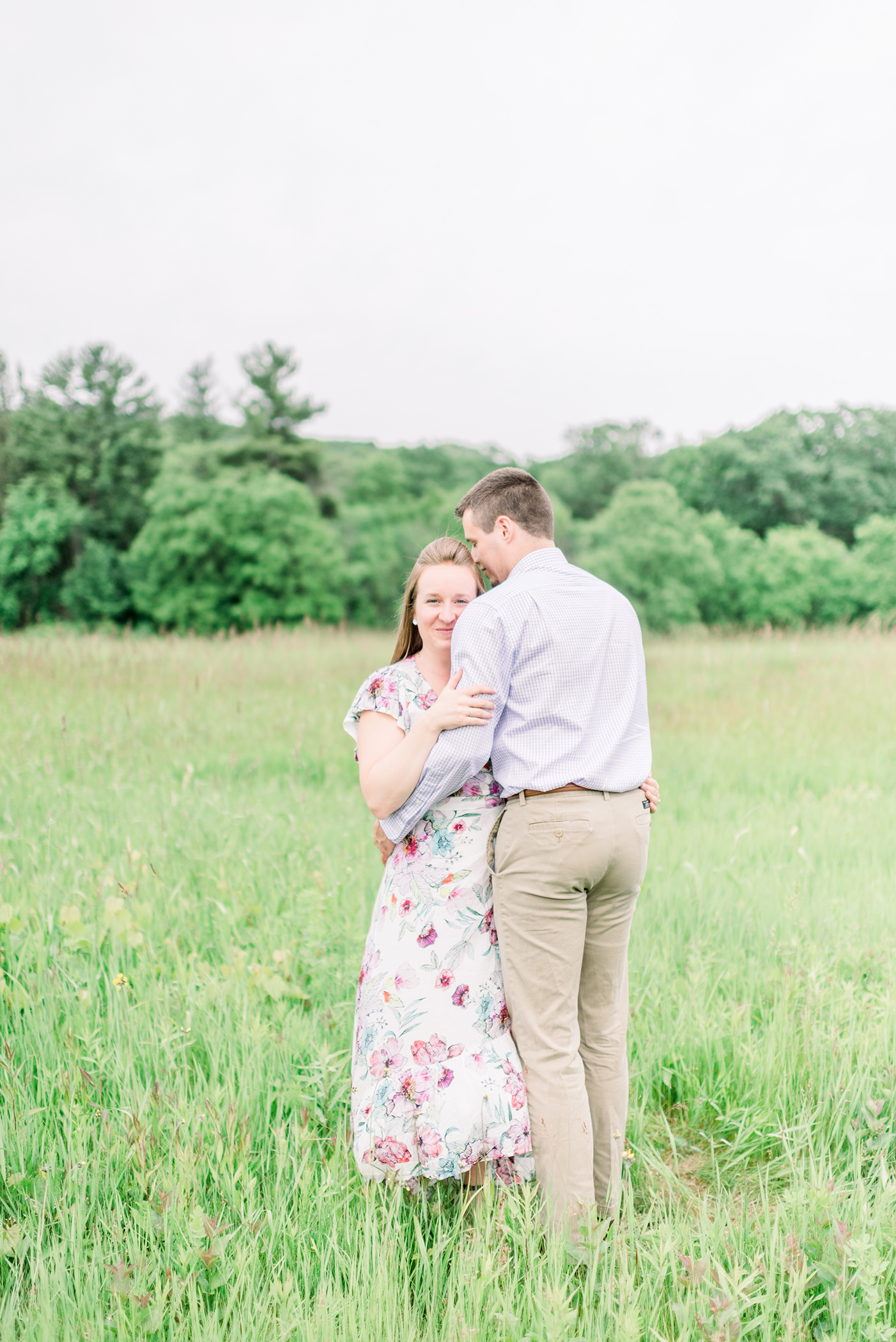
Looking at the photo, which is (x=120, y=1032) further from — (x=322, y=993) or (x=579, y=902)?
(x=579, y=902)

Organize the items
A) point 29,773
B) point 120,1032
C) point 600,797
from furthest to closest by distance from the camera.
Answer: point 29,773, point 120,1032, point 600,797

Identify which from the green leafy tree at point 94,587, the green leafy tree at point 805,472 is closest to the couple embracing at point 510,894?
the green leafy tree at point 94,587

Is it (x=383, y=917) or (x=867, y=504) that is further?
(x=867, y=504)

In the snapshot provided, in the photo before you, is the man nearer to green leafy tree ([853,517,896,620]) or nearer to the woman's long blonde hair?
the woman's long blonde hair

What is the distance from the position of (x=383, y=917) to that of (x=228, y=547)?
30.0 m

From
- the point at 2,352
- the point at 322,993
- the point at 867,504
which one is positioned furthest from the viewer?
the point at 2,352

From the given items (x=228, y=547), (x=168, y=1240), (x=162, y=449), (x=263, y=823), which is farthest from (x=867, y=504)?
(x=168, y=1240)

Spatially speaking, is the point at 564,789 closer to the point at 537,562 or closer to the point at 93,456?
the point at 537,562

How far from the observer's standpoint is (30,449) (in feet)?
114

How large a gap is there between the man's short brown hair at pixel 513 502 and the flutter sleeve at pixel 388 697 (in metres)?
0.50

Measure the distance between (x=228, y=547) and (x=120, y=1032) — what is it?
29.4 m

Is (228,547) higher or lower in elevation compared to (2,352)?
lower

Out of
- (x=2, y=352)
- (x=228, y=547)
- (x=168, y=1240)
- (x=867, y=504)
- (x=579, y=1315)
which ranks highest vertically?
(x=2, y=352)

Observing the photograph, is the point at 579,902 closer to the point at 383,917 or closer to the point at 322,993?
the point at 383,917
